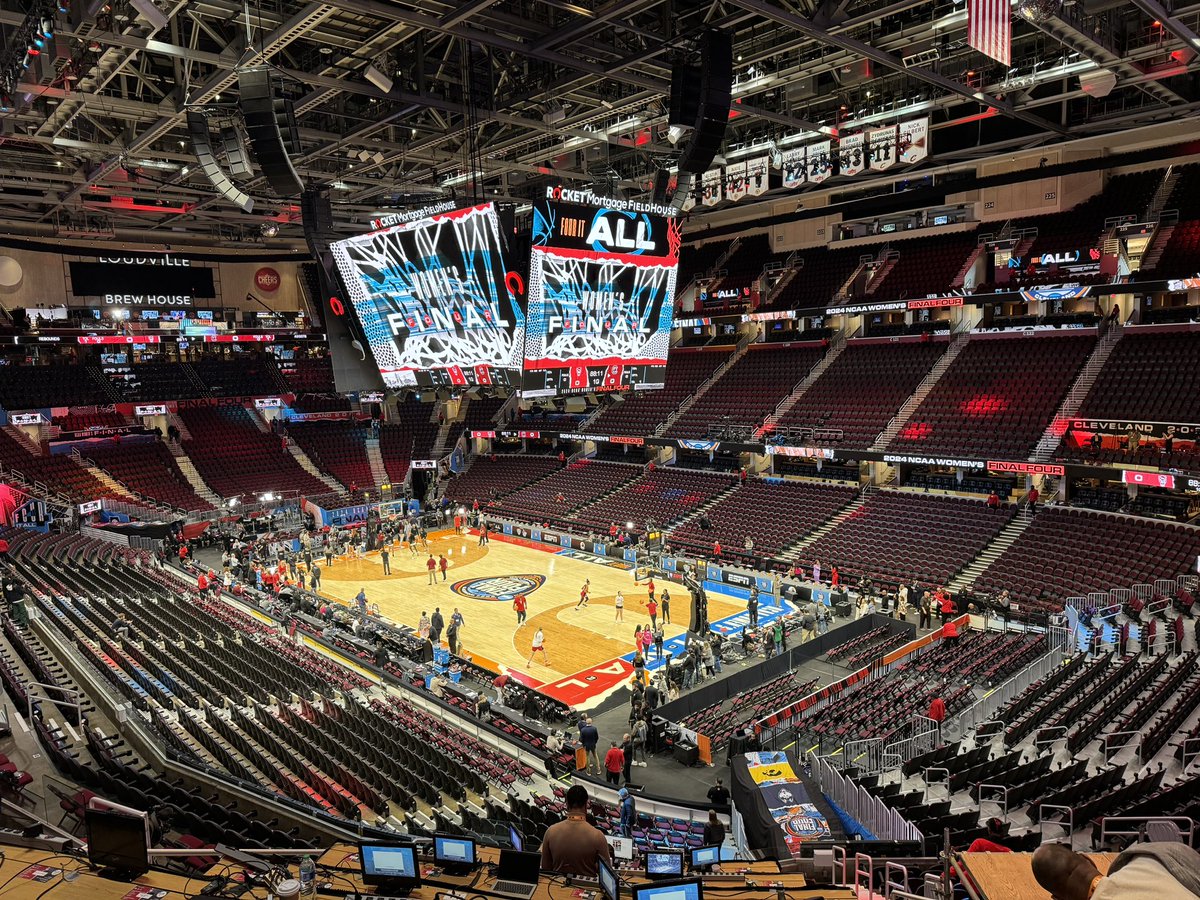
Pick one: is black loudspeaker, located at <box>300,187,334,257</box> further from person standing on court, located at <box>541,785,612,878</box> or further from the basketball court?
the basketball court

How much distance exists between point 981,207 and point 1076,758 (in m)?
29.2

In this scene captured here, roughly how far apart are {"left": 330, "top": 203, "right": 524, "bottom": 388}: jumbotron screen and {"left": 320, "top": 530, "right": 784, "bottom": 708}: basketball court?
9216 millimetres

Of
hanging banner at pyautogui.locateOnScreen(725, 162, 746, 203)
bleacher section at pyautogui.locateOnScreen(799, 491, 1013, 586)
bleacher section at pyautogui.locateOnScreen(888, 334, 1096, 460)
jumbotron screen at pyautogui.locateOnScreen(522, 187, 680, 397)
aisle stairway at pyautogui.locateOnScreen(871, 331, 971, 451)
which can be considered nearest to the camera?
jumbotron screen at pyautogui.locateOnScreen(522, 187, 680, 397)

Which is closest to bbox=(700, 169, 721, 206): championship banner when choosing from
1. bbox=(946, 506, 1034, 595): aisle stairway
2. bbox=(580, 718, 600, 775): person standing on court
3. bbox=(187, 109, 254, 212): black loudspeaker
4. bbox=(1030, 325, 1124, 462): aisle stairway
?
bbox=(1030, 325, 1124, 462): aisle stairway

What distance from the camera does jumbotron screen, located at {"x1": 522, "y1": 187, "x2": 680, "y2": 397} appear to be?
13.7 m

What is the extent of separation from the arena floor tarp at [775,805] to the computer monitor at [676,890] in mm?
5302

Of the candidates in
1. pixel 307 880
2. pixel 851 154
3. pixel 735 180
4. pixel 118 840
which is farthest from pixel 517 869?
pixel 735 180

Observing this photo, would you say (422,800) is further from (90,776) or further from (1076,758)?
(1076,758)

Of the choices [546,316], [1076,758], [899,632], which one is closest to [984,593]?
[899,632]

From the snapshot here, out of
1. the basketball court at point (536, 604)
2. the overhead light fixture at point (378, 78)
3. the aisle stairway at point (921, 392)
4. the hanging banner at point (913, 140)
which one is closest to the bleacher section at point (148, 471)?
the basketball court at point (536, 604)

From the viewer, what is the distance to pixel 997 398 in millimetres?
30562

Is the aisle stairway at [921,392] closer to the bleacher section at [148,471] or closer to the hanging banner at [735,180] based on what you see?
the hanging banner at [735,180]

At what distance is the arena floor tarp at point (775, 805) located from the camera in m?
10.3

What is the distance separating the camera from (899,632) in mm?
21969
